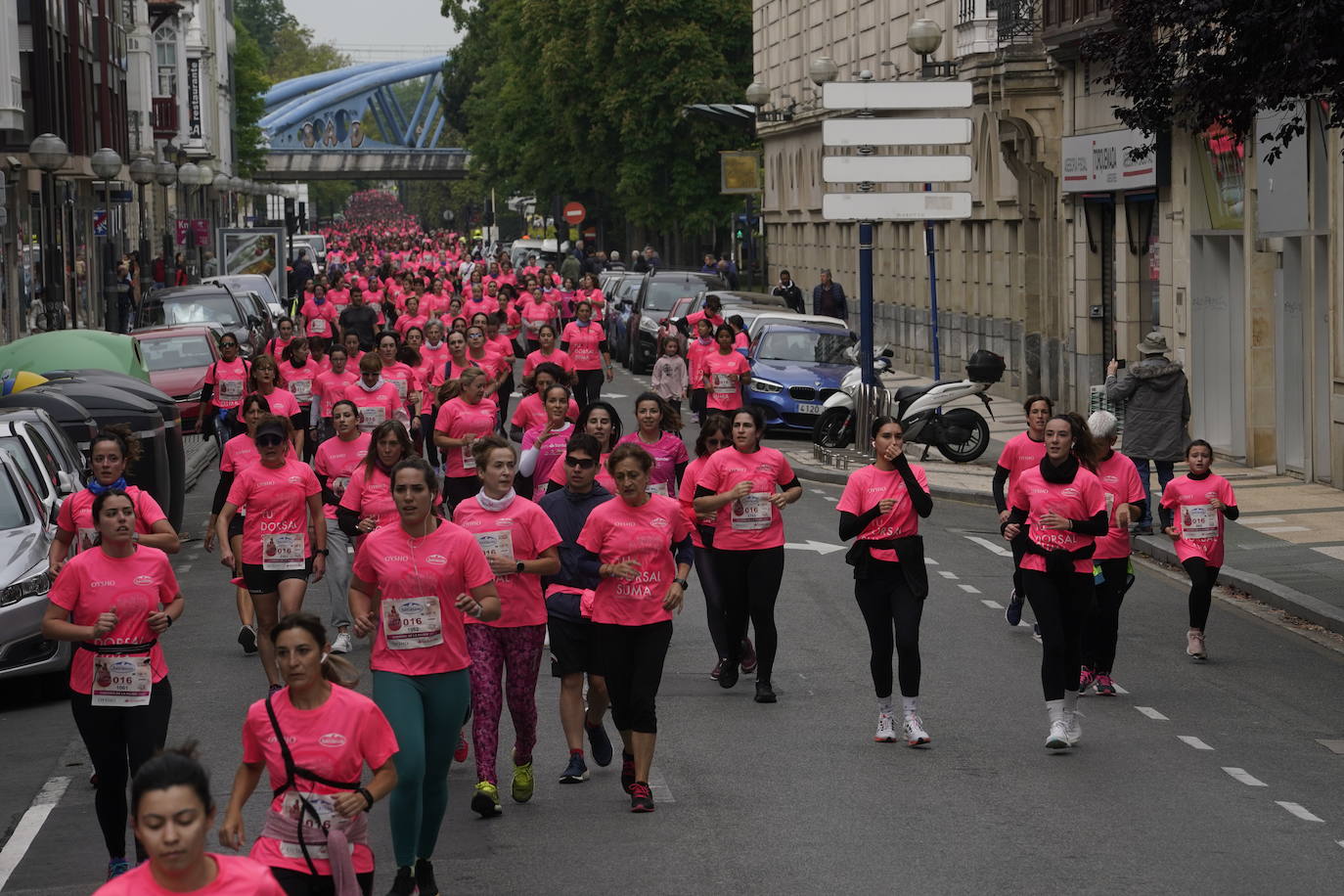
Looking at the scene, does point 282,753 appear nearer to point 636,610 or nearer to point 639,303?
point 636,610

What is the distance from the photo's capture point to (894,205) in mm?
25875

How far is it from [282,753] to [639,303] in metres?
37.7

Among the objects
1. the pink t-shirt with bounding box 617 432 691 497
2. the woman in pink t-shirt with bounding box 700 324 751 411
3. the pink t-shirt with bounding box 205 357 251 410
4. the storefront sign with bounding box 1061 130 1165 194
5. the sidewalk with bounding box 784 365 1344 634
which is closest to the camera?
the pink t-shirt with bounding box 617 432 691 497

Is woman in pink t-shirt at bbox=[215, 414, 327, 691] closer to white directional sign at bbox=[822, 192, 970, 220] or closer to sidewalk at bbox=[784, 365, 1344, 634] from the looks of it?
sidewalk at bbox=[784, 365, 1344, 634]

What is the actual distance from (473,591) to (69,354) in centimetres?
1580

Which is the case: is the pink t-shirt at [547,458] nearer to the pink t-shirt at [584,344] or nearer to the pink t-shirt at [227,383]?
the pink t-shirt at [227,383]

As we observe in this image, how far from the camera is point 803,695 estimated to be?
13102mm

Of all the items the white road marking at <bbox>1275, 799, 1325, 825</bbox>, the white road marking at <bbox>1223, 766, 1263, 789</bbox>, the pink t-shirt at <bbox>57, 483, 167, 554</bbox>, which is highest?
the pink t-shirt at <bbox>57, 483, 167, 554</bbox>

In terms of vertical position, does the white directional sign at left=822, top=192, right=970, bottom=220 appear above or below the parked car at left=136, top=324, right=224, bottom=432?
above

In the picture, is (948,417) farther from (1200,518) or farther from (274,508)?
(274,508)

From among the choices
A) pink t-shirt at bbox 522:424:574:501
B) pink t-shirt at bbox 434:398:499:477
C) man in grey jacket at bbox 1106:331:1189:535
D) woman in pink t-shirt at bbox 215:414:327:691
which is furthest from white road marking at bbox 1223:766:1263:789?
man in grey jacket at bbox 1106:331:1189:535

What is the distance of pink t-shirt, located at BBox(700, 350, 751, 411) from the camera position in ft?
76.0

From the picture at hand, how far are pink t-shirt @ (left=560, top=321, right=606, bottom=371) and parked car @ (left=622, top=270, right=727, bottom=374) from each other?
51.8 feet

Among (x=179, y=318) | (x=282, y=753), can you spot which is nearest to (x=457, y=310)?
(x=179, y=318)
